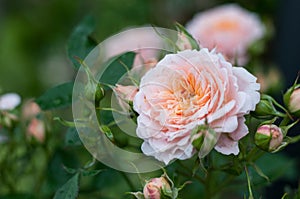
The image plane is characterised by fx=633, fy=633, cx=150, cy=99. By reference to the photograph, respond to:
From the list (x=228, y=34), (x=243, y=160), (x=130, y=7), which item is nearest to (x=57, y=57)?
(x=130, y=7)

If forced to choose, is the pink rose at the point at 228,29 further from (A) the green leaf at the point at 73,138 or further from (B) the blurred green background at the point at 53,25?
(B) the blurred green background at the point at 53,25

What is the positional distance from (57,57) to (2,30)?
0.27 meters

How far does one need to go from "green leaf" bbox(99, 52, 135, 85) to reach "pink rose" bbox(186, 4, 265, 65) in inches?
19.3

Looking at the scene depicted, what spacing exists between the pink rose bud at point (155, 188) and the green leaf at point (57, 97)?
0.21m

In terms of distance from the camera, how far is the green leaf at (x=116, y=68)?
75 cm

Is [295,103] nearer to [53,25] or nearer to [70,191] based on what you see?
[70,191]

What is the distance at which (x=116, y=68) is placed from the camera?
77 cm

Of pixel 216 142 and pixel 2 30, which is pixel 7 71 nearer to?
pixel 2 30

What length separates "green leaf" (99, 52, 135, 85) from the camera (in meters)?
0.75

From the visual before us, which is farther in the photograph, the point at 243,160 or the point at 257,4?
the point at 257,4

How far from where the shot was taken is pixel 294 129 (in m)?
1.25

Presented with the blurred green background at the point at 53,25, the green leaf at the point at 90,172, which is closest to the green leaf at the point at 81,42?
the green leaf at the point at 90,172

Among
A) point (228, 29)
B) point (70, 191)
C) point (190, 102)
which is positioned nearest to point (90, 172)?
point (70, 191)

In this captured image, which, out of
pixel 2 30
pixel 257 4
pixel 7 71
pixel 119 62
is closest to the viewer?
pixel 119 62
